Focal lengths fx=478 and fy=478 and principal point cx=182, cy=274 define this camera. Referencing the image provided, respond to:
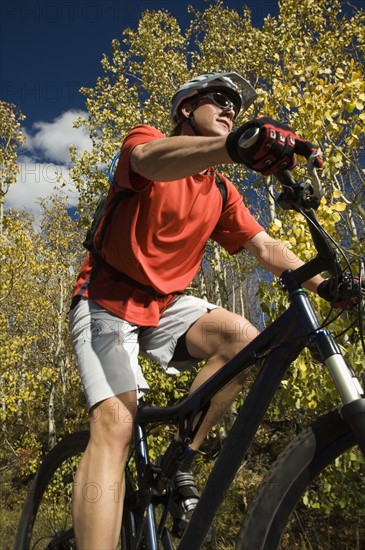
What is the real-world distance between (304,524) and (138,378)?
1358 millimetres

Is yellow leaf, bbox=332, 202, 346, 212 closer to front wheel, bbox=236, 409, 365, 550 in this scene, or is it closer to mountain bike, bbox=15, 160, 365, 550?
mountain bike, bbox=15, 160, 365, 550

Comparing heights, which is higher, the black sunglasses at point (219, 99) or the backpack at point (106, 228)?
the black sunglasses at point (219, 99)

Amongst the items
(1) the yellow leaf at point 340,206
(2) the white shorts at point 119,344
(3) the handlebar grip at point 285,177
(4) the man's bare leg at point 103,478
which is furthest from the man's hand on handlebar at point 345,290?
(1) the yellow leaf at point 340,206

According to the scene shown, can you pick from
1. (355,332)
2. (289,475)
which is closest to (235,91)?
(289,475)

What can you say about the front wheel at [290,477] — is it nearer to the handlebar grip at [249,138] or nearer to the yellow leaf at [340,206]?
the handlebar grip at [249,138]

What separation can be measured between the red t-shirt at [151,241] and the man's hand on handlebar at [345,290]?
929mm

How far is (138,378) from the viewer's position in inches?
91.7

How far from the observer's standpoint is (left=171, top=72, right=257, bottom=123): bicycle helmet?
2.46 metres

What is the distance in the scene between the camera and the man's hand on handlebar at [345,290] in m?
1.54

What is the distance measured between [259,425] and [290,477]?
256 mm

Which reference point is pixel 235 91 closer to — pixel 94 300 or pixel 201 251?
pixel 201 251

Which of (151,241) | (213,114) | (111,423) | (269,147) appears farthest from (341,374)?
(213,114)

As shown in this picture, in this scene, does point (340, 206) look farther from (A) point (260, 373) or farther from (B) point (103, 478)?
(B) point (103, 478)

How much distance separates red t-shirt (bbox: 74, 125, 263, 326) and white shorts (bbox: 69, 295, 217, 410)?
0.20ft
